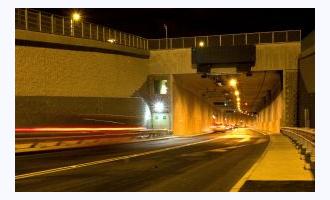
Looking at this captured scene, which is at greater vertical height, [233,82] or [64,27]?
[64,27]

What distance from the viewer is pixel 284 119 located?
4644cm

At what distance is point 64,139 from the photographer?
2989 cm

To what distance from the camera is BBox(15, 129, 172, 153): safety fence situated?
26677 millimetres

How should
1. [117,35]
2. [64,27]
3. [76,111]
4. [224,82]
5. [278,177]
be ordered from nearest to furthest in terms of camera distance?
[278,177] < [76,111] < [64,27] < [117,35] < [224,82]

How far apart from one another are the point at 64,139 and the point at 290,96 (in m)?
24.7

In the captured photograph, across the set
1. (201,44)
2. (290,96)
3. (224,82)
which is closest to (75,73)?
(201,44)

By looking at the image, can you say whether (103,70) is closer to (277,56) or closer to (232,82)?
(277,56)

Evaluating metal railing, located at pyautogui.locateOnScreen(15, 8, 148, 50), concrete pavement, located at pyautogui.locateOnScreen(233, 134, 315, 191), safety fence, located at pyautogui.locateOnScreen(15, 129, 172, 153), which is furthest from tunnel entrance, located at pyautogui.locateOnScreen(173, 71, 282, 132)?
concrete pavement, located at pyautogui.locateOnScreen(233, 134, 315, 191)

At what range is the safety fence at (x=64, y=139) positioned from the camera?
26.7 m

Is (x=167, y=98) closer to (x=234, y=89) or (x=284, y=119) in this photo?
(x=284, y=119)

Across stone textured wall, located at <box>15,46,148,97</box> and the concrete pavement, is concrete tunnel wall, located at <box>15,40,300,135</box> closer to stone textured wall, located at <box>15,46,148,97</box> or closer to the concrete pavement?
stone textured wall, located at <box>15,46,148,97</box>

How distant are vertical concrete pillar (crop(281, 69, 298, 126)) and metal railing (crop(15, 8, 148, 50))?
49.8 feet

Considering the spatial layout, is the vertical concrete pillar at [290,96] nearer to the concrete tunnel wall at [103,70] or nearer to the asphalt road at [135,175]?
the concrete tunnel wall at [103,70]

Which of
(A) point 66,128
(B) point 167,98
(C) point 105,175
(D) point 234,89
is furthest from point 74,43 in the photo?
(D) point 234,89
